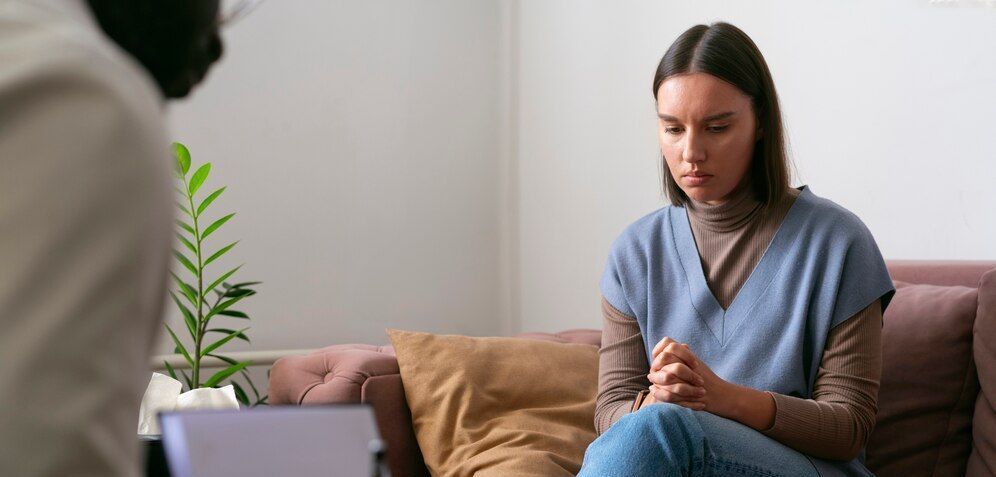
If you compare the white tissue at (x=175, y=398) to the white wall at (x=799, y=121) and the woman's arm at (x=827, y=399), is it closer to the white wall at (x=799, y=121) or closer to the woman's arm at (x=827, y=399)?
the woman's arm at (x=827, y=399)

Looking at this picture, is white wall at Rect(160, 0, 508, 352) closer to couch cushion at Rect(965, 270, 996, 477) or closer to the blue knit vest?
the blue knit vest

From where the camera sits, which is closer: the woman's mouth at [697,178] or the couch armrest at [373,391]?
the woman's mouth at [697,178]

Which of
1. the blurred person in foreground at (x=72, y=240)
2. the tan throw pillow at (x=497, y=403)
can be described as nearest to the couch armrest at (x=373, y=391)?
the tan throw pillow at (x=497, y=403)

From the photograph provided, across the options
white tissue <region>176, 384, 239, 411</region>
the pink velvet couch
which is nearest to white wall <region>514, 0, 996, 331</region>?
the pink velvet couch

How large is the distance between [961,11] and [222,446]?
84.1 inches

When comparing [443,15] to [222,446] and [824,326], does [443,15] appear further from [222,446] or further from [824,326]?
[222,446]

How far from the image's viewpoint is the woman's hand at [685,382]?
1.58m

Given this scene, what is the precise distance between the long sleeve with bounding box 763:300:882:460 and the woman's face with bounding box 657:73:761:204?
0.30 metres

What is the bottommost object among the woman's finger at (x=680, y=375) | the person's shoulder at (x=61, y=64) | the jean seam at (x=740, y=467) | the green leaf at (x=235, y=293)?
the green leaf at (x=235, y=293)

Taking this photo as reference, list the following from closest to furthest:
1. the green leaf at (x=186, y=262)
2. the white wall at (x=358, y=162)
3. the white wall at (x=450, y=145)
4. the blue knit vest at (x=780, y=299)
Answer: the blue knit vest at (x=780, y=299), the green leaf at (x=186, y=262), the white wall at (x=450, y=145), the white wall at (x=358, y=162)

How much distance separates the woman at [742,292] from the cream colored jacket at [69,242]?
3.87 ft

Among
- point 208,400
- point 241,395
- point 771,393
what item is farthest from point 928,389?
point 241,395

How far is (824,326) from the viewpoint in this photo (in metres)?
1.71

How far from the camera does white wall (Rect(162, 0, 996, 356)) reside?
3193 mm
